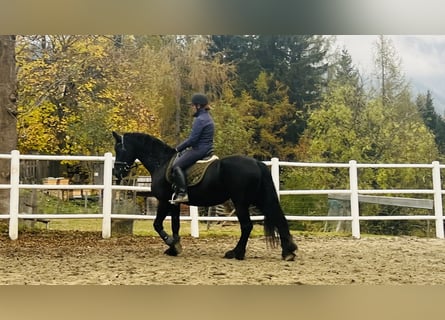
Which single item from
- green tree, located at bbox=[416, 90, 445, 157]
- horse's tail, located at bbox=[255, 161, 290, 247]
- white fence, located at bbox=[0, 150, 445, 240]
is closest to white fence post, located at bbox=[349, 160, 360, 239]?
white fence, located at bbox=[0, 150, 445, 240]

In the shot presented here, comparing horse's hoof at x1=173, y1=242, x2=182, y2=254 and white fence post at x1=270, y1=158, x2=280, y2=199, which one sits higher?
white fence post at x1=270, y1=158, x2=280, y2=199

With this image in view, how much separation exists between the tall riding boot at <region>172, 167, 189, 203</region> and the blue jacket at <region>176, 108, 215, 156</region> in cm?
18

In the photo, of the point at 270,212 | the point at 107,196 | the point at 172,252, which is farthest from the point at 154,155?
the point at 270,212

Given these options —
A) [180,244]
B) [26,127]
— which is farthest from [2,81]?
[180,244]

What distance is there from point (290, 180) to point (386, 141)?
85 centimetres

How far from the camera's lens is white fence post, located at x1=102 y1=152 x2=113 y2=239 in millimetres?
4273

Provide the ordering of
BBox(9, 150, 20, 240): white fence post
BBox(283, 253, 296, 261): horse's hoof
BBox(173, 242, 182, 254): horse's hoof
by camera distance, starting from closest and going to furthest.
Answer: BBox(283, 253, 296, 261): horse's hoof, BBox(173, 242, 182, 254): horse's hoof, BBox(9, 150, 20, 240): white fence post

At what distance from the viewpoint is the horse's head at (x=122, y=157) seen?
398 centimetres

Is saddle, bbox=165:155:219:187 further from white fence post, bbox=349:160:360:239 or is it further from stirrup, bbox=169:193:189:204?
white fence post, bbox=349:160:360:239

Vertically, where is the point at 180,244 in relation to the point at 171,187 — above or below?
below

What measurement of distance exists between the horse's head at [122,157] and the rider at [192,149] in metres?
0.33

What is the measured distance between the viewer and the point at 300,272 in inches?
143
